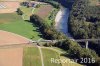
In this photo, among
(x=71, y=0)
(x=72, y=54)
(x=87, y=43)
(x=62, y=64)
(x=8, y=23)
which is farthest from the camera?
(x=71, y=0)

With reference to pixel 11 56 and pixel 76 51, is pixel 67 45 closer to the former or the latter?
pixel 76 51

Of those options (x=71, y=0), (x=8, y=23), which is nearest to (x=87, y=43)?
(x=8, y=23)

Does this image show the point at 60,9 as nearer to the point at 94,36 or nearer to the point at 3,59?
the point at 94,36

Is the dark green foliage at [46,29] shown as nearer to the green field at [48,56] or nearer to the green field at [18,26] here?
the green field at [18,26]

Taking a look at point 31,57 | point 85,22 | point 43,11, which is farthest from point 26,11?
point 31,57

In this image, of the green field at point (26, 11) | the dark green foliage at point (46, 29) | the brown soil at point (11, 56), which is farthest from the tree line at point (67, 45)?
the brown soil at point (11, 56)

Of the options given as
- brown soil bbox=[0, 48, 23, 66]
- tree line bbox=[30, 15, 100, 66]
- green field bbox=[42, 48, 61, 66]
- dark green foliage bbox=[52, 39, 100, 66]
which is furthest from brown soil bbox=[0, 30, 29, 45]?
dark green foliage bbox=[52, 39, 100, 66]
